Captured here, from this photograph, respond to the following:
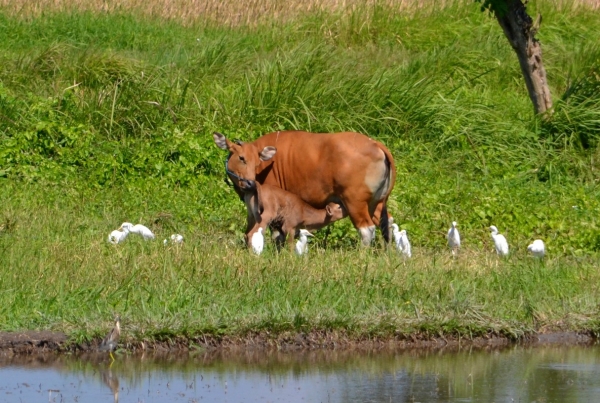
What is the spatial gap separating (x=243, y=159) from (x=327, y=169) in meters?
0.84

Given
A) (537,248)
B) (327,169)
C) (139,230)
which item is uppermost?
(327,169)

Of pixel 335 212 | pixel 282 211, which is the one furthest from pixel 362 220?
pixel 282 211

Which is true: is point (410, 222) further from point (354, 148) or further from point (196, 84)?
point (196, 84)

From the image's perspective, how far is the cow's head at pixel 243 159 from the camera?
11492 millimetres

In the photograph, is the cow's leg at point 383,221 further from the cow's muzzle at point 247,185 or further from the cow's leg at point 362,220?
the cow's muzzle at point 247,185

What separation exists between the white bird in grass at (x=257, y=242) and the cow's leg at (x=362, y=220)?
105cm

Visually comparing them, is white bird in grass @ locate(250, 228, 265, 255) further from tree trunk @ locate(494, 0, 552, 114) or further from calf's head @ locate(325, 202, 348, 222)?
tree trunk @ locate(494, 0, 552, 114)

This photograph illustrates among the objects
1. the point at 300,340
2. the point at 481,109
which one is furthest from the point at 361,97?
the point at 300,340

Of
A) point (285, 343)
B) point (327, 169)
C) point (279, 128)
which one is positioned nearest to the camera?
point (285, 343)

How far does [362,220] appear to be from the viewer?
11.4 meters

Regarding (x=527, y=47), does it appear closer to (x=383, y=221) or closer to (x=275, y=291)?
(x=383, y=221)

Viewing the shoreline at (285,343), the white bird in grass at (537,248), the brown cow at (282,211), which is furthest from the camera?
the brown cow at (282,211)

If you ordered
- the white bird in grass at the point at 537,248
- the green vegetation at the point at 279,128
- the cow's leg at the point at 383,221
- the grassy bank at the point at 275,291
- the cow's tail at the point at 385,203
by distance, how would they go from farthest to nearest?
the cow's leg at the point at 383,221
the cow's tail at the point at 385,203
the white bird in grass at the point at 537,248
the green vegetation at the point at 279,128
the grassy bank at the point at 275,291

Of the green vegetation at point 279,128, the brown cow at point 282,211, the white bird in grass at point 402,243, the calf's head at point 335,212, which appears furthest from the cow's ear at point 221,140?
the white bird in grass at point 402,243
